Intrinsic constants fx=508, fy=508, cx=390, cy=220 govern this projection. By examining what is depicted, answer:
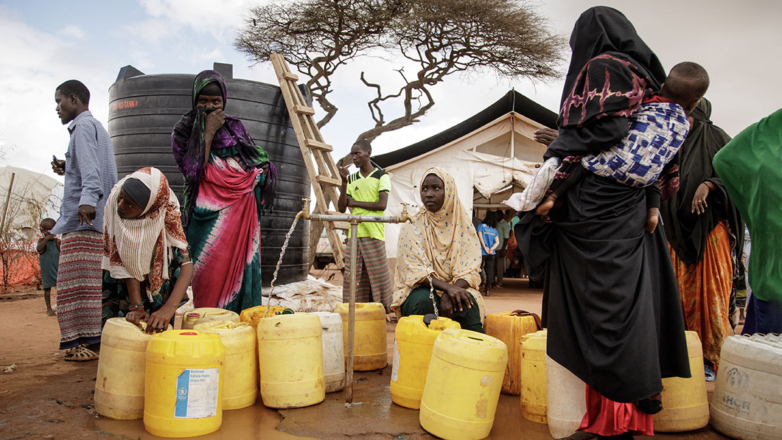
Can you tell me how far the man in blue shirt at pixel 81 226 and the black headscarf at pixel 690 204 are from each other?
4.03m

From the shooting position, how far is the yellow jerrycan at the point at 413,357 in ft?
8.79

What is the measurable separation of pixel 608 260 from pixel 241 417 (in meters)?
1.88

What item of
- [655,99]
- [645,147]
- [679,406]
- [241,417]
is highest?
[655,99]

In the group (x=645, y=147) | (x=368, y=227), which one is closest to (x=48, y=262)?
(x=368, y=227)

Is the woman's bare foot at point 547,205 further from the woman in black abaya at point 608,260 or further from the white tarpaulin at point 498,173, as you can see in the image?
the white tarpaulin at point 498,173

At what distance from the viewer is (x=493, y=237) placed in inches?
414

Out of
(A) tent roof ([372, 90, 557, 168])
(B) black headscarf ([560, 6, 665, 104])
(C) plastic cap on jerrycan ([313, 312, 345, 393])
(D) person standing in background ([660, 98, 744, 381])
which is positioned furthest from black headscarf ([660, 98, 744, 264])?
(A) tent roof ([372, 90, 557, 168])

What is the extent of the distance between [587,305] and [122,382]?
215 cm

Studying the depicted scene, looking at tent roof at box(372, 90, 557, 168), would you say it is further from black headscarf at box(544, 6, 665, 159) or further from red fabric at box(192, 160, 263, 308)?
black headscarf at box(544, 6, 665, 159)

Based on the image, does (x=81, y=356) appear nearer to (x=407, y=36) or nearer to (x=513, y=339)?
(x=513, y=339)

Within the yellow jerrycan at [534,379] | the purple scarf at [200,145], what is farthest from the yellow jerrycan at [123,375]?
the yellow jerrycan at [534,379]

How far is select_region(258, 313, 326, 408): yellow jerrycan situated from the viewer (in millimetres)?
2605

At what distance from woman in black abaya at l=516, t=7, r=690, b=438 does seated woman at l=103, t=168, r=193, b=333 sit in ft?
6.33

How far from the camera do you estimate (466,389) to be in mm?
2264
